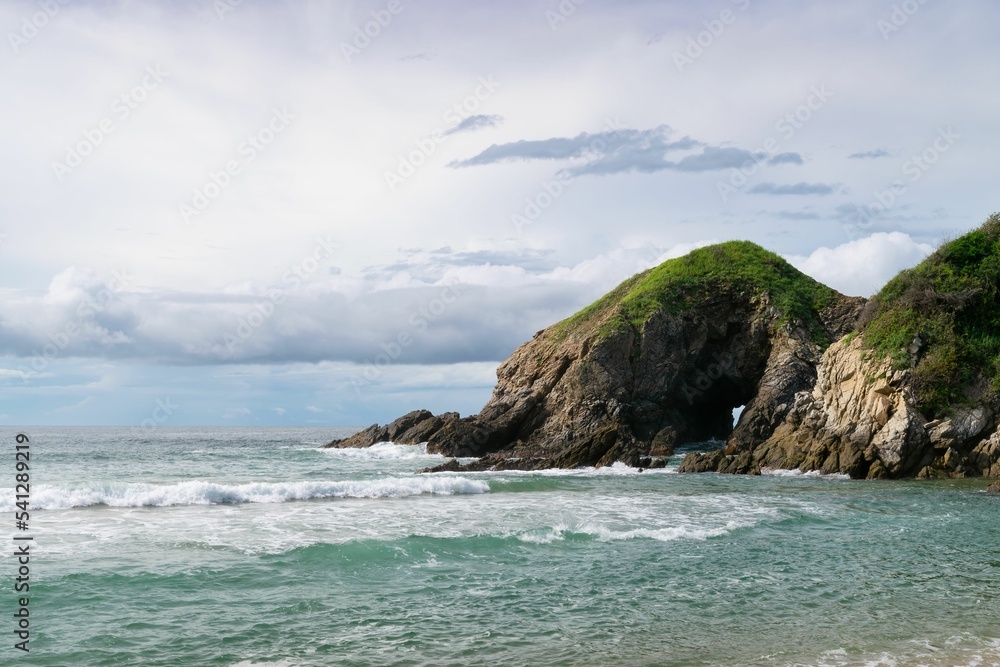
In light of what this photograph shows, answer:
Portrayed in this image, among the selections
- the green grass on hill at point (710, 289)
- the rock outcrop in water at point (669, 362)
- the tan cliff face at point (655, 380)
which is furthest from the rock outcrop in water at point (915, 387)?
the green grass on hill at point (710, 289)

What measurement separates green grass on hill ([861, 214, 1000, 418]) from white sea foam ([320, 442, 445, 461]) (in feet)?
91.1

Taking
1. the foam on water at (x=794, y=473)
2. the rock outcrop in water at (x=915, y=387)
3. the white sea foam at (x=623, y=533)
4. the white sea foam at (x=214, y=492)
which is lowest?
the foam on water at (x=794, y=473)

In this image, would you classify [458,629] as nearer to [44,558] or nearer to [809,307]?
[44,558]

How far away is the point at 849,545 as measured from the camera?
1675 centimetres

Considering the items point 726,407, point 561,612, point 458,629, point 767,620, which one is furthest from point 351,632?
point 726,407

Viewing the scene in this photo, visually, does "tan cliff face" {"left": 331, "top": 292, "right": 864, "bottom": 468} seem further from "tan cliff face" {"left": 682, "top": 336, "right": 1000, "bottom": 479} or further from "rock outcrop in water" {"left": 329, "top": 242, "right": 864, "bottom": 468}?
"tan cliff face" {"left": 682, "top": 336, "right": 1000, "bottom": 479}

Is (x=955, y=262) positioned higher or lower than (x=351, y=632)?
higher

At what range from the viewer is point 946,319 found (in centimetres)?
3447

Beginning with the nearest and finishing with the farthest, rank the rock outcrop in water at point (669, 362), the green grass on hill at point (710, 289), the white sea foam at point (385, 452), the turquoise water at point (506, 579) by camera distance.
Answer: the turquoise water at point (506, 579) → the rock outcrop in water at point (669, 362) → the green grass on hill at point (710, 289) → the white sea foam at point (385, 452)

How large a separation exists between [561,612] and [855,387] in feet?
93.5

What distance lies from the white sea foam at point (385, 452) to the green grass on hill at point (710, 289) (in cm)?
1335

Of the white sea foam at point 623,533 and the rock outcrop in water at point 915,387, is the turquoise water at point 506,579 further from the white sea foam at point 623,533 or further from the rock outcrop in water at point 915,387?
the rock outcrop in water at point 915,387

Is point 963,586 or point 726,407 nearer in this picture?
point 963,586

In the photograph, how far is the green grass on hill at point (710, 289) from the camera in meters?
50.4
